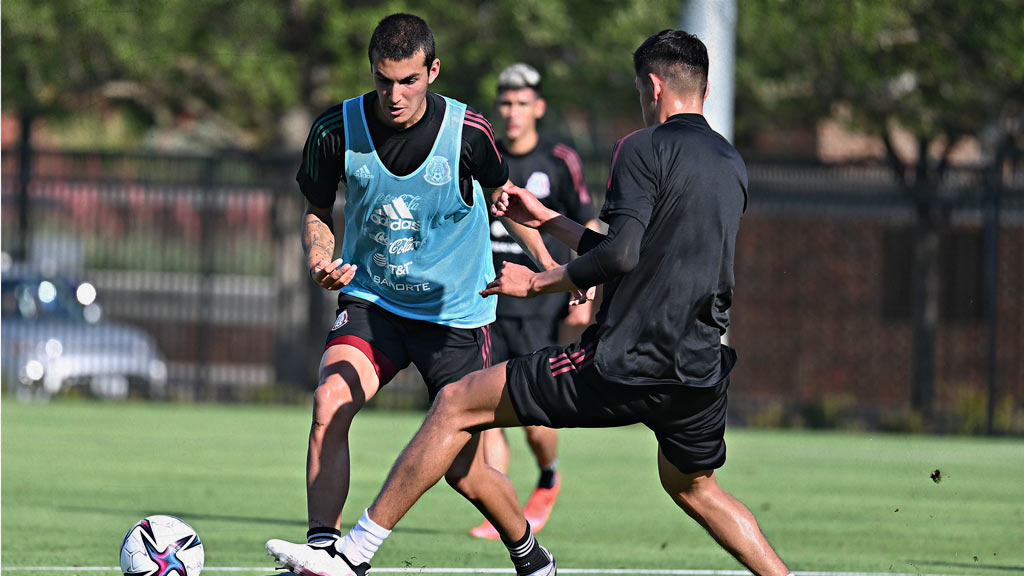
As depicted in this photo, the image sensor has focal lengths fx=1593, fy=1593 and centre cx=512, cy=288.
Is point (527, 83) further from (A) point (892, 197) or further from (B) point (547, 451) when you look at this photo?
(A) point (892, 197)

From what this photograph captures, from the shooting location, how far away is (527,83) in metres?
9.01

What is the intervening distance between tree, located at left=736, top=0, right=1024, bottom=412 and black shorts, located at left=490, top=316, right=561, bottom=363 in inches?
366

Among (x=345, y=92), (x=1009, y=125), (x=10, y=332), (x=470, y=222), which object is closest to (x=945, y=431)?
(x=1009, y=125)

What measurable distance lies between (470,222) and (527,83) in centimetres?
260

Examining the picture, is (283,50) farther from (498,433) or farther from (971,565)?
(971,565)

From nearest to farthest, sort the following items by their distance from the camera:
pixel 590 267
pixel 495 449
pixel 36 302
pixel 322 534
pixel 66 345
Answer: pixel 590 267 → pixel 322 534 → pixel 495 449 → pixel 66 345 → pixel 36 302

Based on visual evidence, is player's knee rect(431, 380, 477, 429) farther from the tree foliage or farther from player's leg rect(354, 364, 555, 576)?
the tree foliage

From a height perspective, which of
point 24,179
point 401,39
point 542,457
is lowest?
point 542,457

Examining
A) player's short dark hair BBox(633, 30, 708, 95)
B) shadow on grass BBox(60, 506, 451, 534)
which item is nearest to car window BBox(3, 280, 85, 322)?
shadow on grass BBox(60, 506, 451, 534)

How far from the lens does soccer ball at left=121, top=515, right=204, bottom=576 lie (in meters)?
5.80

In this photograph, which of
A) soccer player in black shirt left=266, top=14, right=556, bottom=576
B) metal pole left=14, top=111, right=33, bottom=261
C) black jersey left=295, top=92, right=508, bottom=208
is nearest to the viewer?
soccer player in black shirt left=266, top=14, right=556, bottom=576

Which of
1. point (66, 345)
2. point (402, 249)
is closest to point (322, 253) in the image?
point (402, 249)

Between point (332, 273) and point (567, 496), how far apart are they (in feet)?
16.7

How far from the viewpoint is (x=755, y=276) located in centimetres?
2359
